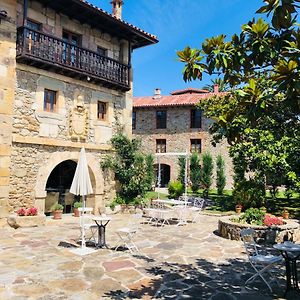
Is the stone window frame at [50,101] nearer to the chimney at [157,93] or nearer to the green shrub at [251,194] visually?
the green shrub at [251,194]

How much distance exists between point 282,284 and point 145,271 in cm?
259

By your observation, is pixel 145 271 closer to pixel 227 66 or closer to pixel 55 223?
pixel 227 66

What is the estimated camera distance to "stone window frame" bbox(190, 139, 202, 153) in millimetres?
28391

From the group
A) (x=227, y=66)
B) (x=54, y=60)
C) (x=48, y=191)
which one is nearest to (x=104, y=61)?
(x=54, y=60)

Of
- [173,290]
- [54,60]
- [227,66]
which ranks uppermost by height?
[54,60]

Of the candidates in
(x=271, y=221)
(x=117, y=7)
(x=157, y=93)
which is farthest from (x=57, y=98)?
(x=157, y=93)

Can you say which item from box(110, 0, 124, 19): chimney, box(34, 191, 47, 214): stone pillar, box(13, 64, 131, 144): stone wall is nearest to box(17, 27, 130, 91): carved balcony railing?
box(13, 64, 131, 144): stone wall

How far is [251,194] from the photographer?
53.3ft

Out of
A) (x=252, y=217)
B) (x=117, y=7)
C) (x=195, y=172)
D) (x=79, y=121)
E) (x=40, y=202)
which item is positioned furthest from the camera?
(x=195, y=172)

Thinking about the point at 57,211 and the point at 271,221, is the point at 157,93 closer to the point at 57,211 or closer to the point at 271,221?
the point at 57,211

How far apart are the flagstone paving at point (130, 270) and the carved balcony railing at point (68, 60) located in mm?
5991

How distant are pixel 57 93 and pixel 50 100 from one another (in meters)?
0.39

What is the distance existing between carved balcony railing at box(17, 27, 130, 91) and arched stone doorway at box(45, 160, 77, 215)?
13.6 feet

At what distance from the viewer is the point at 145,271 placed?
6660mm
